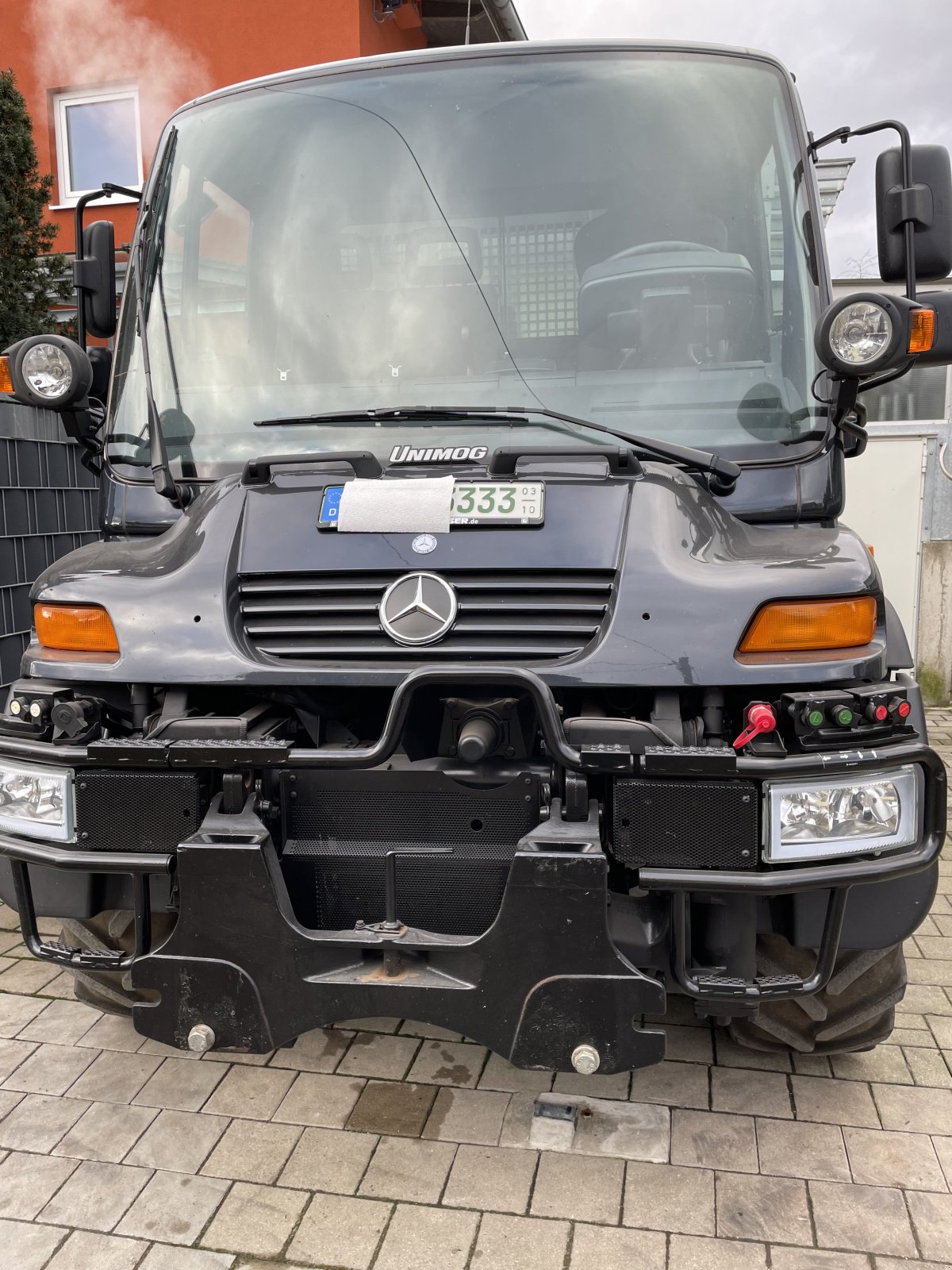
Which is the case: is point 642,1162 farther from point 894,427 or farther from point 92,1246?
point 894,427

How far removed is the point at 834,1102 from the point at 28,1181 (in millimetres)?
2100

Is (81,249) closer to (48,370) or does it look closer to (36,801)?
(48,370)

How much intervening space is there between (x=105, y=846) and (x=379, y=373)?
4.94ft

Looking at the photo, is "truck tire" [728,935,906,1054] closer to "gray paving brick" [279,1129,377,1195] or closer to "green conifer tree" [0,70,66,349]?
"gray paving brick" [279,1129,377,1195]

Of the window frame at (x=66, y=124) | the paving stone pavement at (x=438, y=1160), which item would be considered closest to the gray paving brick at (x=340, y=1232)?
the paving stone pavement at (x=438, y=1160)

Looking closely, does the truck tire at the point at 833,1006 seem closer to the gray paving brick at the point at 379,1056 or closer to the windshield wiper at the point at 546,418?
the gray paving brick at the point at 379,1056

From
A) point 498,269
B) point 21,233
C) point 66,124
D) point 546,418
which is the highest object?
point 66,124

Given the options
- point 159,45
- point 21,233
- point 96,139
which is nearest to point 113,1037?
point 21,233

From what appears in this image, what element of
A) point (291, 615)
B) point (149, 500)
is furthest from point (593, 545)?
point (149, 500)

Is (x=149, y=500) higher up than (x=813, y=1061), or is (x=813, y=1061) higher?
Result: (x=149, y=500)

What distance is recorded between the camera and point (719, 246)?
2.97 m

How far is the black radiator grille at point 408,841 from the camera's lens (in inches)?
89.2

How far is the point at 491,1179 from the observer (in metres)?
2.50

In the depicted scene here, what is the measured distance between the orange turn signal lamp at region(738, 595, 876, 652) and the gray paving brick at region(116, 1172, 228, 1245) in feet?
5.88
